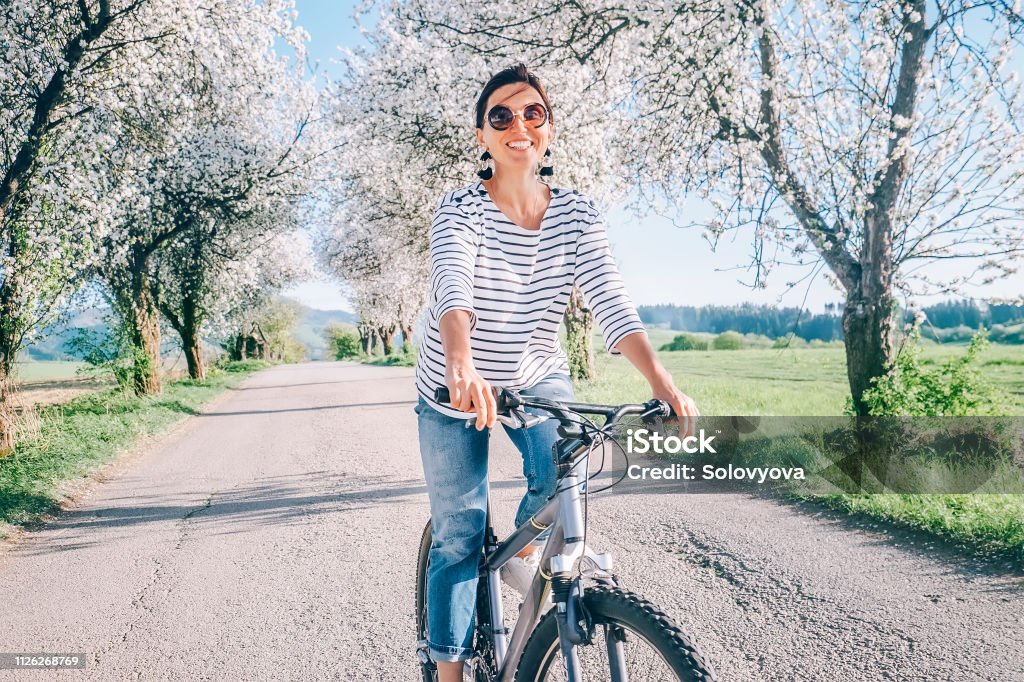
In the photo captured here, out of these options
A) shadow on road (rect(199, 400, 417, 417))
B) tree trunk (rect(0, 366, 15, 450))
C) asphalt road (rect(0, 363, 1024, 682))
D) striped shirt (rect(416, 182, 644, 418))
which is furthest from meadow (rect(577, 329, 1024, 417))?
tree trunk (rect(0, 366, 15, 450))

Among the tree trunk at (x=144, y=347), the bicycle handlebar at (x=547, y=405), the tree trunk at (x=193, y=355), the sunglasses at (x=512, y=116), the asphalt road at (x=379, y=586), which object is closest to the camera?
the bicycle handlebar at (x=547, y=405)

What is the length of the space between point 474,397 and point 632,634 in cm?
74

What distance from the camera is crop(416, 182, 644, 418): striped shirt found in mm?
2326

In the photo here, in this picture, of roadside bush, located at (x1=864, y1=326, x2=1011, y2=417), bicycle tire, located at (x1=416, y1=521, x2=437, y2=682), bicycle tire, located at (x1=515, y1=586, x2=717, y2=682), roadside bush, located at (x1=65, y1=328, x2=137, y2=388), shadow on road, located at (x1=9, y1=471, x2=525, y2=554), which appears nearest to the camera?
bicycle tire, located at (x1=515, y1=586, x2=717, y2=682)

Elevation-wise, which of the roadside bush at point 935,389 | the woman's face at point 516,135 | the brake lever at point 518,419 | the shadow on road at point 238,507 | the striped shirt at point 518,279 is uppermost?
the woman's face at point 516,135

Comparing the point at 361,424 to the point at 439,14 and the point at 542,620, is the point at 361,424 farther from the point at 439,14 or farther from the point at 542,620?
the point at 542,620

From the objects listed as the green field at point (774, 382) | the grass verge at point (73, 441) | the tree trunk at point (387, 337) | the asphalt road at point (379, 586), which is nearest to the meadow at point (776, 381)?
the green field at point (774, 382)

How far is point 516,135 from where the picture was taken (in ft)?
7.94

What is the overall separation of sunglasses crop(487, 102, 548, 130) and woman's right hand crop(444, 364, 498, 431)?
3.28 ft

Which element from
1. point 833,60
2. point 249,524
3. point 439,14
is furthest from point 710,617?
point 439,14

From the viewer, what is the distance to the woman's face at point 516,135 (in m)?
2.42

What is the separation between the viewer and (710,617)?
144 inches

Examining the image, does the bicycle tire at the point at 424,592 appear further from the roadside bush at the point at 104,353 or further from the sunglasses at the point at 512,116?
the roadside bush at the point at 104,353

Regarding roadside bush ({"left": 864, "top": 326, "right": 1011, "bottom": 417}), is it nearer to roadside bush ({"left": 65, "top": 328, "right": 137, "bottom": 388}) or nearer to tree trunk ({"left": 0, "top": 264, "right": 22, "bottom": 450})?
tree trunk ({"left": 0, "top": 264, "right": 22, "bottom": 450})
